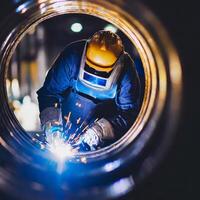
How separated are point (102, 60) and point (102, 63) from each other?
2 centimetres

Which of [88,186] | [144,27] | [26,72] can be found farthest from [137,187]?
[26,72]

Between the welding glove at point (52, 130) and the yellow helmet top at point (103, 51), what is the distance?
1.64ft

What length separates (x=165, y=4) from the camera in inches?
77.4

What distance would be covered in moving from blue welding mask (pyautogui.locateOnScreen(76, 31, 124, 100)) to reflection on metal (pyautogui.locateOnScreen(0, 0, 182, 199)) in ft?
2.05

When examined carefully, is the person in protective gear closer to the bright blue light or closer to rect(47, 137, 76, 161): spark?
rect(47, 137, 76, 161): spark

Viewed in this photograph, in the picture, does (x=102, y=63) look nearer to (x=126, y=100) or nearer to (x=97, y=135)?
(x=126, y=100)

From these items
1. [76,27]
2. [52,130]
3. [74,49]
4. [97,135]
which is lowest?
[52,130]

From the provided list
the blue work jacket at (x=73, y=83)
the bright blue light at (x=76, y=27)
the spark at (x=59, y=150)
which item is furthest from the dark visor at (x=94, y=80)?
the bright blue light at (x=76, y=27)

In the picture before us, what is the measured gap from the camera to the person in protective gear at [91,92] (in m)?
3.23

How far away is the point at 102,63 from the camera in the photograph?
320cm

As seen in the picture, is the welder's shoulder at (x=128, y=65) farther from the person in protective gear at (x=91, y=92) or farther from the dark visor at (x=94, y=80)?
the dark visor at (x=94, y=80)

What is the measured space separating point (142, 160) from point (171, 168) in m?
0.19

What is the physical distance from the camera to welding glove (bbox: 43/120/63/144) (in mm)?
3111

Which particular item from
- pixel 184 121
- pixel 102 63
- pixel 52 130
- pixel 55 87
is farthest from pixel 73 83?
pixel 184 121
